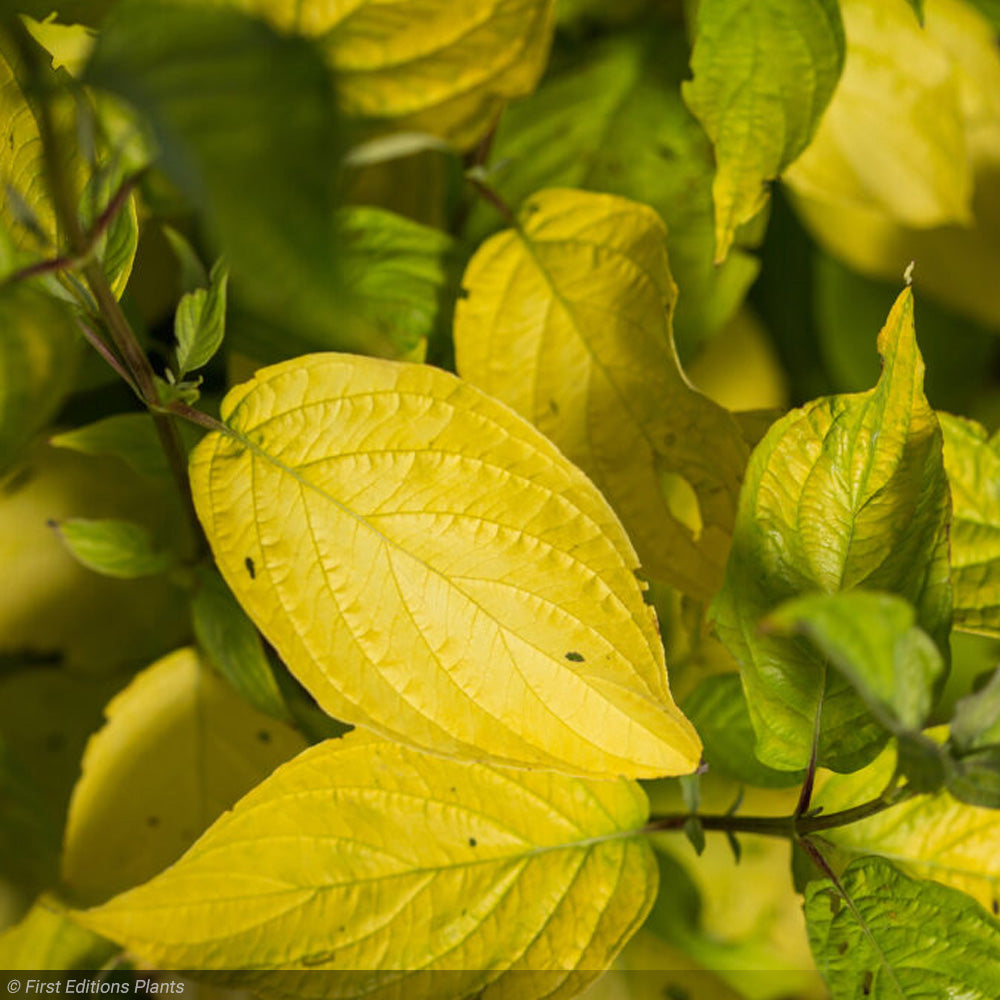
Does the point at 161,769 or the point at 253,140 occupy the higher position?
the point at 253,140

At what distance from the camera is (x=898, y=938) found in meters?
0.38

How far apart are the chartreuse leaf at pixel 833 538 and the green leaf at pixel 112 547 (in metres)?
0.27

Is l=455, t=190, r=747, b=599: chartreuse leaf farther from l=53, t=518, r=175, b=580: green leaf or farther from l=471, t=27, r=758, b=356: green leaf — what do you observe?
l=53, t=518, r=175, b=580: green leaf

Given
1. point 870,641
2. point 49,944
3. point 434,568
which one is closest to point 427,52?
point 434,568

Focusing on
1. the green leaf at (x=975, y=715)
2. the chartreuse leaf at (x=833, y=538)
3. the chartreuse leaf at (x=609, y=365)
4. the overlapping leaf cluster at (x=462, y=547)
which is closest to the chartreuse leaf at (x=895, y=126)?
the overlapping leaf cluster at (x=462, y=547)

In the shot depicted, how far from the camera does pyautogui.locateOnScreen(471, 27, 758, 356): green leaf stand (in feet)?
1.91

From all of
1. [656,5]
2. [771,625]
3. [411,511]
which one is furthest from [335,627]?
[656,5]

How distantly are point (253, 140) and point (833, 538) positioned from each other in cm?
28

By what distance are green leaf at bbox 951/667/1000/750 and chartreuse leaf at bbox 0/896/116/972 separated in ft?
1.54

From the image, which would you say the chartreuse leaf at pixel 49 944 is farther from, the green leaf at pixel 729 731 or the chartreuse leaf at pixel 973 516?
the chartreuse leaf at pixel 973 516

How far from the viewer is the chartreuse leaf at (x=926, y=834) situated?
0.45m

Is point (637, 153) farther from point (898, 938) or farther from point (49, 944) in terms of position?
point (49, 944)

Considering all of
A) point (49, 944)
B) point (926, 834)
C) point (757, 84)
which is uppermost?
point (757, 84)

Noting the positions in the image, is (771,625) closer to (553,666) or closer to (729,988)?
(553,666)
